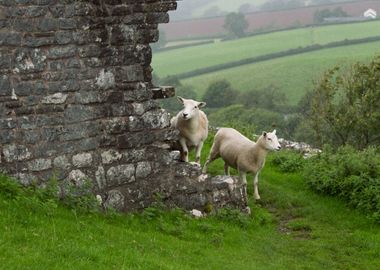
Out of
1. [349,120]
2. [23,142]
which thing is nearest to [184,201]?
[23,142]

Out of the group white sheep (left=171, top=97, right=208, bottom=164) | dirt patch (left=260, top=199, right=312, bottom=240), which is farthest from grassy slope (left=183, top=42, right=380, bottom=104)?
dirt patch (left=260, top=199, right=312, bottom=240)

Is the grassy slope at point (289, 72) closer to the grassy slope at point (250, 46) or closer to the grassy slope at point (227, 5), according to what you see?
the grassy slope at point (250, 46)

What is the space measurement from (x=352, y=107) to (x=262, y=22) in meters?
74.6

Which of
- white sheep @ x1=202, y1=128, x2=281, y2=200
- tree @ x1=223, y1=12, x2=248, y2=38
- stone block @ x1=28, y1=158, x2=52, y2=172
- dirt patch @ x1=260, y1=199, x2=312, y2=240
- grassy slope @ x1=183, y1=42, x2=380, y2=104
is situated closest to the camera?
stone block @ x1=28, y1=158, x2=52, y2=172

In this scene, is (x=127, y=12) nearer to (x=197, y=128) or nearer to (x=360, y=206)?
(x=197, y=128)

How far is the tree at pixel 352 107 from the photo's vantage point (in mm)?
26194

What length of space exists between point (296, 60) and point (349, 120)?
4228cm

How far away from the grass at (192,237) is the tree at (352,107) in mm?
12695

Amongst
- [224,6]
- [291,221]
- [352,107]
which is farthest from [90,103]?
[224,6]

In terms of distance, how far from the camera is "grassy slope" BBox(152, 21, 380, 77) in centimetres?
7544

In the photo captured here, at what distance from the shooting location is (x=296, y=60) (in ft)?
222

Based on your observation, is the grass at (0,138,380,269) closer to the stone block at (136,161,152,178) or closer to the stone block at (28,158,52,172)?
the stone block at (28,158,52,172)

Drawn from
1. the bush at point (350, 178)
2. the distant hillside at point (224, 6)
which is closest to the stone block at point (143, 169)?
the bush at point (350, 178)

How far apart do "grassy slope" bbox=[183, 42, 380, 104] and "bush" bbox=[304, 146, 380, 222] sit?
4199 centimetres
